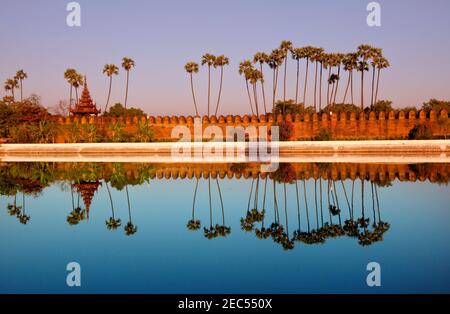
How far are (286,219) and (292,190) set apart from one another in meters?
3.83

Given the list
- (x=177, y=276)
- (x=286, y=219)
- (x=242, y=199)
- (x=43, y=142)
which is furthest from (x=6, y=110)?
(x=177, y=276)

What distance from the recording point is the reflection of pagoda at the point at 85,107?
4062 cm

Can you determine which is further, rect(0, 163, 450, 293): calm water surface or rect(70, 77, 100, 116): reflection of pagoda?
rect(70, 77, 100, 116): reflection of pagoda

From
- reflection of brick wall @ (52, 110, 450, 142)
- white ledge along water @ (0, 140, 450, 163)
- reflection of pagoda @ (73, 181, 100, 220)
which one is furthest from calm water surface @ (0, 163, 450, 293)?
reflection of brick wall @ (52, 110, 450, 142)

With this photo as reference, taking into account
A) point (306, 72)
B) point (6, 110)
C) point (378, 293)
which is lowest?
point (378, 293)

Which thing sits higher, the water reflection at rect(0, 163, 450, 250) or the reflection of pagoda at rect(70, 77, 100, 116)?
the reflection of pagoda at rect(70, 77, 100, 116)

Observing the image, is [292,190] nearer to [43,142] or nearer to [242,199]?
[242,199]

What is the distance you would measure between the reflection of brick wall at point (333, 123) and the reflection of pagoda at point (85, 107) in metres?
1.41

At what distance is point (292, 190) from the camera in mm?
14109

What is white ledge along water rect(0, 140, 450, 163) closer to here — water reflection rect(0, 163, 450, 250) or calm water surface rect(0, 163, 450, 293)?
water reflection rect(0, 163, 450, 250)

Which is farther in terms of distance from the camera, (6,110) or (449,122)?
(6,110)

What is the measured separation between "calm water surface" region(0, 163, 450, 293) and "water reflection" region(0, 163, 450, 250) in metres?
0.03

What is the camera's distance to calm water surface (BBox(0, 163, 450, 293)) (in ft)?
21.3

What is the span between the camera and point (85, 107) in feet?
134
